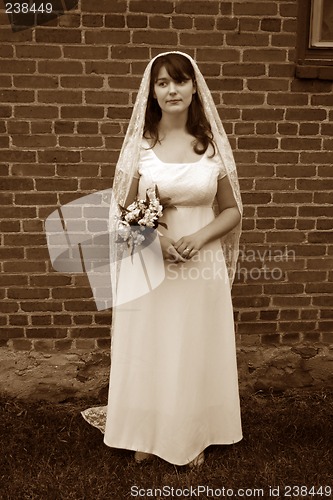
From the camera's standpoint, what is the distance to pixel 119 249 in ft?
9.90

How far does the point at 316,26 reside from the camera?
3.68m

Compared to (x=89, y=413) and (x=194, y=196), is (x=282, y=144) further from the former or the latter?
(x=89, y=413)

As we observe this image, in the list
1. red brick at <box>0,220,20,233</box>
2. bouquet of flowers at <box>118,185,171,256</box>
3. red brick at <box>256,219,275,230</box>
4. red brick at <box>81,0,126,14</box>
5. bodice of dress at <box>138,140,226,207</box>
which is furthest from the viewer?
red brick at <box>256,219,275,230</box>

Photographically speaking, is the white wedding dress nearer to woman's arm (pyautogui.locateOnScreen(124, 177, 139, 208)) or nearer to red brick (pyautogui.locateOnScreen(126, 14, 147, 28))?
woman's arm (pyautogui.locateOnScreen(124, 177, 139, 208))

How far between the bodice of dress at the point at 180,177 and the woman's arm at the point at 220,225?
100mm

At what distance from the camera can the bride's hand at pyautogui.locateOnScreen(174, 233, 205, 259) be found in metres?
2.91

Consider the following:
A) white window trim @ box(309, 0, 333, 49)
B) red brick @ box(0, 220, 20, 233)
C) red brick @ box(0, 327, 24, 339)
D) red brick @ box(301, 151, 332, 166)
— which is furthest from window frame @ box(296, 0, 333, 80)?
red brick @ box(0, 327, 24, 339)

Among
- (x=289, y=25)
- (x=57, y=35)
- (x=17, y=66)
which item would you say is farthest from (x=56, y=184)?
(x=289, y=25)

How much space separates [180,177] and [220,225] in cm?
33

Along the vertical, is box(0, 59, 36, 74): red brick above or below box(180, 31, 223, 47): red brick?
below

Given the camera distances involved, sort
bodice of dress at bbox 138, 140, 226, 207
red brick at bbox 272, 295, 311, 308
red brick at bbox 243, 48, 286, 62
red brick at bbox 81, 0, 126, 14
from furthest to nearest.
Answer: red brick at bbox 272, 295, 311, 308 < red brick at bbox 243, 48, 286, 62 < red brick at bbox 81, 0, 126, 14 < bodice of dress at bbox 138, 140, 226, 207

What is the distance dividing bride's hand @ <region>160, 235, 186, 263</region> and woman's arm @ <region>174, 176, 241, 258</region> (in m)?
0.03

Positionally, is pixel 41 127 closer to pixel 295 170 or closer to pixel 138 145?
pixel 138 145

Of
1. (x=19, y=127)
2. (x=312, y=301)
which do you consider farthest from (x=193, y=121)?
(x=312, y=301)
